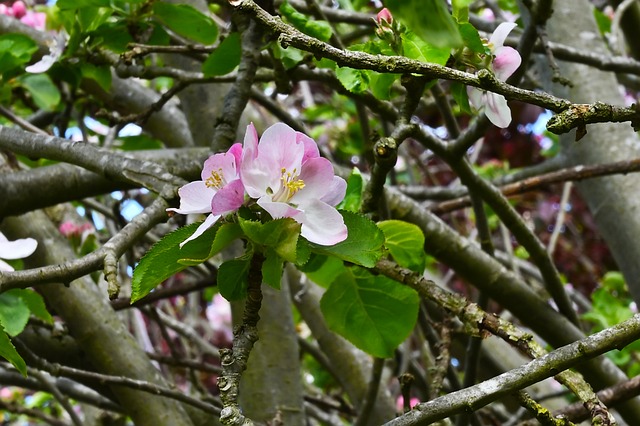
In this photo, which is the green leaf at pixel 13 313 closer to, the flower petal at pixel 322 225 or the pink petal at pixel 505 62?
the flower petal at pixel 322 225

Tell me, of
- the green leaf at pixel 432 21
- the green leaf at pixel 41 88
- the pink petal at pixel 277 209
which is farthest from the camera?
the green leaf at pixel 41 88

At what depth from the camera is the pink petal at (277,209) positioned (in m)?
0.74

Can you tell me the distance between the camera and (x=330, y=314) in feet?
3.39

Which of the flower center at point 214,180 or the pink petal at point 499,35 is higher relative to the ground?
the pink petal at point 499,35

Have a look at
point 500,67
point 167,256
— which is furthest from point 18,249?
point 500,67

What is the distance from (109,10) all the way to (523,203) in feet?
11.1

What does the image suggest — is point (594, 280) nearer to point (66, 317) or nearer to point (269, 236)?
Answer: point (66, 317)

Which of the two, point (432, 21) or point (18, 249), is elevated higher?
point (432, 21)

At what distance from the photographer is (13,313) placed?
111 centimetres

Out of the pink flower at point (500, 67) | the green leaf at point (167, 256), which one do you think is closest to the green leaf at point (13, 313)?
the green leaf at point (167, 256)

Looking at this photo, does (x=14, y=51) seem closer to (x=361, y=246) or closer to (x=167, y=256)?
(x=167, y=256)

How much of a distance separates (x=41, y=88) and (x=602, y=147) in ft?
4.23

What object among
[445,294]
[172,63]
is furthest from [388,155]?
[172,63]

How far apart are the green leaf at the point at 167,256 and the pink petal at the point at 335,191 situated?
0.13 metres
